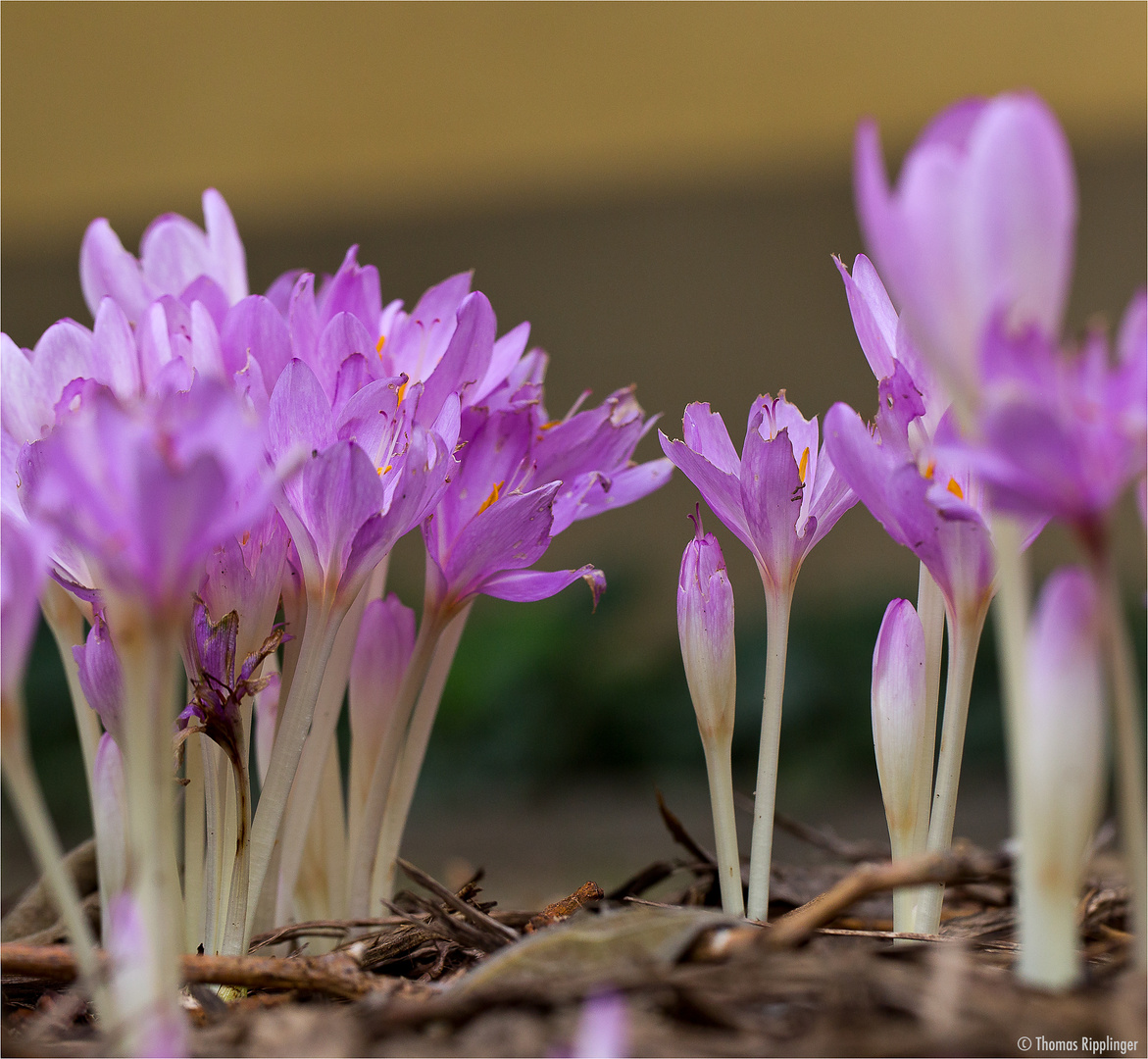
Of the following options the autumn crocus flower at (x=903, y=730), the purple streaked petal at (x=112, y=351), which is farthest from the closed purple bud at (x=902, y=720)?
the purple streaked petal at (x=112, y=351)

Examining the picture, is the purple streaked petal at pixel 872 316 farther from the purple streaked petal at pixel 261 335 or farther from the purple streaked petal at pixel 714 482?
the purple streaked petal at pixel 261 335

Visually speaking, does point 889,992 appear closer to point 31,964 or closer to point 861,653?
point 31,964

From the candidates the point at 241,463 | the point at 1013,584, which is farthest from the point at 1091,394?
the point at 241,463

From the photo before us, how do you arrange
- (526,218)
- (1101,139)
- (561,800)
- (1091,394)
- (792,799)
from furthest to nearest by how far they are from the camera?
1. (526,218)
2. (1101,139)
3. (561,800)
4. (792,799)
5. (1091,394)

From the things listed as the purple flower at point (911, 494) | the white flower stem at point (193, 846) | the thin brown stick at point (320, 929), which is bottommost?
the thin brown stick at point (320, 929)

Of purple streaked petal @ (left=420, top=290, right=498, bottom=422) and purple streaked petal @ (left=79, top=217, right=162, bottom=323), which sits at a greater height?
purple streaked petal @ (left=79, top=217, right=162, bottom=323)

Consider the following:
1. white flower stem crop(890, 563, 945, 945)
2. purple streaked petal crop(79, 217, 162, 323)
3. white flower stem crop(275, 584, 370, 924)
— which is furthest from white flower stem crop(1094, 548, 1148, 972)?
purple streaked petal crop(79, 217, 162, 323)

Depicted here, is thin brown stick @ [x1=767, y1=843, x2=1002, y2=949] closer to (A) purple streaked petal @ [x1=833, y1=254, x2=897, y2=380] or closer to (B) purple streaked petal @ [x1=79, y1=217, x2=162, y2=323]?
(A) purple streaked petal @ [x1=833, y1=254, x2=897, y2=380]
